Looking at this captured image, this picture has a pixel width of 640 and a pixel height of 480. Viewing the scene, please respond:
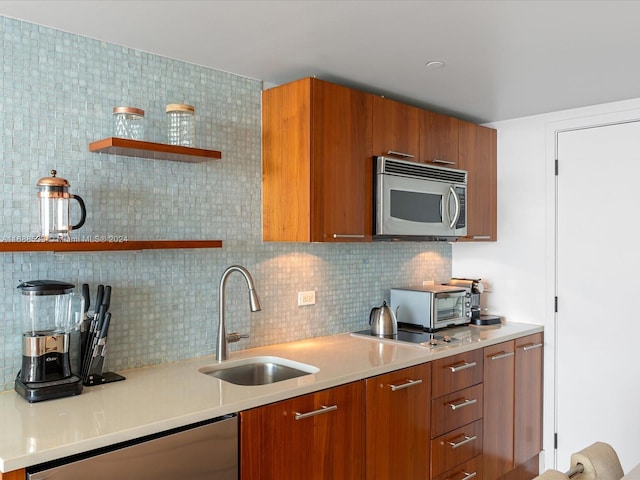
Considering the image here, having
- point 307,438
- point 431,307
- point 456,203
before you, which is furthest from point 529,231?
point 307,438

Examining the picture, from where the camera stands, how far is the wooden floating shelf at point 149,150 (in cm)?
205

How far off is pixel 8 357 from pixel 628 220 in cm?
322

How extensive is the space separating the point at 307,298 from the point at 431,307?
2.49 feet

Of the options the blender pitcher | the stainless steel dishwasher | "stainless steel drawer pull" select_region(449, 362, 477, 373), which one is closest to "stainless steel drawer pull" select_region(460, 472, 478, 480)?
"stainless steel drawer pull" select_region(449, 362, 477, 373)

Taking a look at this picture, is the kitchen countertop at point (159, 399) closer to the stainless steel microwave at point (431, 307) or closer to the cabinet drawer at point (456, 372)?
the cabinet drawer at point (456, 372)

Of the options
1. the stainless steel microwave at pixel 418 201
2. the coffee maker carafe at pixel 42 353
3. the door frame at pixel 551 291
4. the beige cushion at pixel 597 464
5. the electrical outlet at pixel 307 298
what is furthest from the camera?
the door frame at pixel 551 291

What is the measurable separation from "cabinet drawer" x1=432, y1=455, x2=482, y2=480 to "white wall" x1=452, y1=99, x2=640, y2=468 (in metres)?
0.79

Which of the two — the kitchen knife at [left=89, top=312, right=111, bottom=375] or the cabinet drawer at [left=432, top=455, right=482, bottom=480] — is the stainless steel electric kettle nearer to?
the cabinet drawer at [left=432, top=455, right=482, bottom=480]

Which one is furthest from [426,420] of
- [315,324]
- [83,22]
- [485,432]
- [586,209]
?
[83,22]

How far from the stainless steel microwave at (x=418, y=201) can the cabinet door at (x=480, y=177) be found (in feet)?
0.51

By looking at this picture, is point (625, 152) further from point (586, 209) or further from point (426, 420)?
point (426, 420)

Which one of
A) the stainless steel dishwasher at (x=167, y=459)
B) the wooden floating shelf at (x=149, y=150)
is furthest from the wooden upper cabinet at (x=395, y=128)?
the stainless steel dishwasher at (x=167, y=459)

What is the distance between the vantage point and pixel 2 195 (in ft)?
6.45

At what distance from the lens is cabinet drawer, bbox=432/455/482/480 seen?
2750 mm
